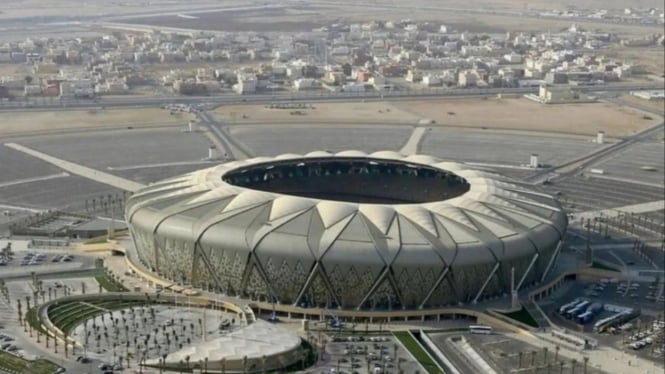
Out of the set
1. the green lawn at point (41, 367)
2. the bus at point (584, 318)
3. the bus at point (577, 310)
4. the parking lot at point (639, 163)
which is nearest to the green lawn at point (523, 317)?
the bus at point (577, 310)

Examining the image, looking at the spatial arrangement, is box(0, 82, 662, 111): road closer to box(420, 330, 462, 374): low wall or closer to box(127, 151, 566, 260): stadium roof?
box(127, 151, 566, 260): stadium roof

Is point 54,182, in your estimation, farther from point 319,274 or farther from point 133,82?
point 133,82

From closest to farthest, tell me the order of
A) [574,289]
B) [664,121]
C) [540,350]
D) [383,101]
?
[540,350] < [574,289] < [664,121] < [383,101]

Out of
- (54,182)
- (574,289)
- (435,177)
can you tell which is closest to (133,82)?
Result: (54,182)

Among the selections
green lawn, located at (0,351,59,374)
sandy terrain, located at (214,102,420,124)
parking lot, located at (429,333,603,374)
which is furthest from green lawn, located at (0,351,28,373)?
sandy terrain, located at (214,102,420,124)

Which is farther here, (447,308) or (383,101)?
(383,101)

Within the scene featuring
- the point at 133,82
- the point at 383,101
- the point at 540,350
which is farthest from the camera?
the point at 133,82

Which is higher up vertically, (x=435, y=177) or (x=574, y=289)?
(x=435, y=177)

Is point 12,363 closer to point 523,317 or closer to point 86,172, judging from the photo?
point 523,317
